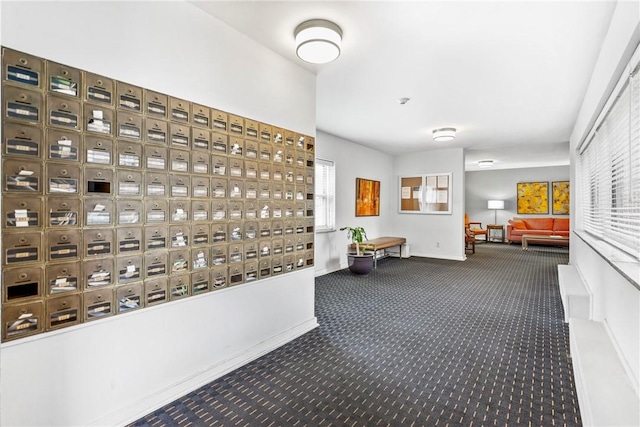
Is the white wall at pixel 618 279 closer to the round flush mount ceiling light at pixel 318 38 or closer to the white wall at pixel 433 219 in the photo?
the round flush mount ceiling light at pixel 318 38

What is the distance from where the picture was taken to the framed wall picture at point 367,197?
269 inches

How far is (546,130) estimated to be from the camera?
5.49 meters

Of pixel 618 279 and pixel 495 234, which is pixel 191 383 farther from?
pixel 495 234

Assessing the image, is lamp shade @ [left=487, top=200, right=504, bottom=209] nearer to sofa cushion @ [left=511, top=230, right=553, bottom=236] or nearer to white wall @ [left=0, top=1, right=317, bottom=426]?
sofa cushion @ [left=511, top=230, right=553, bottom=236]

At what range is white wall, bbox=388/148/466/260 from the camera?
7.25m

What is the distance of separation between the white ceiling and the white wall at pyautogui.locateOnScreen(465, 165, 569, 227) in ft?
19.7

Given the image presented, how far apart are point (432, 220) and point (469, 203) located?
5.00 m

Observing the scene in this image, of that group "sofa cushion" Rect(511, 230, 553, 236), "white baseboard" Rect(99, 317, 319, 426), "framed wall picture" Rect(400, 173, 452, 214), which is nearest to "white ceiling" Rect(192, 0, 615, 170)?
"framed wall picture" Rect(400, 173, 452, 214)

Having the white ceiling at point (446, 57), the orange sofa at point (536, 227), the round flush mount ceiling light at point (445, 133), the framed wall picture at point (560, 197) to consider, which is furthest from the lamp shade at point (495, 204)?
the round flush mount ceiling light at point (445, 133)

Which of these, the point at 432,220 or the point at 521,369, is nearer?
the point at 521,369

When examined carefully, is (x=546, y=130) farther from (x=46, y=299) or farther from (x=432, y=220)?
(x=46, y=299)

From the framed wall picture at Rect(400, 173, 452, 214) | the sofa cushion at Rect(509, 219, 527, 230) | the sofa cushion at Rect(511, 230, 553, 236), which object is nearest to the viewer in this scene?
the framed wall picture at Rect(400, 173, 452, 214)

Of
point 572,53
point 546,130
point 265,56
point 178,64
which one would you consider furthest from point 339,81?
point 546,130

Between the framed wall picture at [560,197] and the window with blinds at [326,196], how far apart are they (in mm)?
8246
